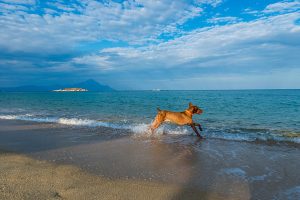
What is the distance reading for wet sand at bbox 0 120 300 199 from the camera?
4629mm

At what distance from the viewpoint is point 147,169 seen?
6.21m

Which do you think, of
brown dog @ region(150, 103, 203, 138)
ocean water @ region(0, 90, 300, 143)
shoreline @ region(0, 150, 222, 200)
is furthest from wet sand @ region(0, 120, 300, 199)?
ocean water @ region(0, 90, 300, 143)

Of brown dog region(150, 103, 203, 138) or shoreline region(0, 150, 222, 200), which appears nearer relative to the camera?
shoreline region(0, 150, 222, 200)

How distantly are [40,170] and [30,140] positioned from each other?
4720mm

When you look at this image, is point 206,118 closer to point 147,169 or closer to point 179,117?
point 179,117

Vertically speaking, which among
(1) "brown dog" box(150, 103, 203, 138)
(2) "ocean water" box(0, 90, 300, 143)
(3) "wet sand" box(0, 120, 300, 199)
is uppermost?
(1) "brown dog" box(150, 103, 203, 138)

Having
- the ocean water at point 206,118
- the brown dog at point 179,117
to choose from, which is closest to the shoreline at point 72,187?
the brown dog at point 179,117

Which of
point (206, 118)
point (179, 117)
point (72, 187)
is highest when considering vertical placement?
point (179, 117)

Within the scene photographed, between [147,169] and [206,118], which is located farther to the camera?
[206,118]

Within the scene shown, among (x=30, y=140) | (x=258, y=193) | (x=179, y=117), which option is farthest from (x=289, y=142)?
(x=30, y=140)

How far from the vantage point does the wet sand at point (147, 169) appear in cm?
463

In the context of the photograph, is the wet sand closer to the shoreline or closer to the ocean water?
the shoreline

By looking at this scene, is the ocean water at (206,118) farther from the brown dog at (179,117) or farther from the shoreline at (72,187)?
the shoreline at (72,187)

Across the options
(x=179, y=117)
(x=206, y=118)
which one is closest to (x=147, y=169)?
(x=179, y=117)
